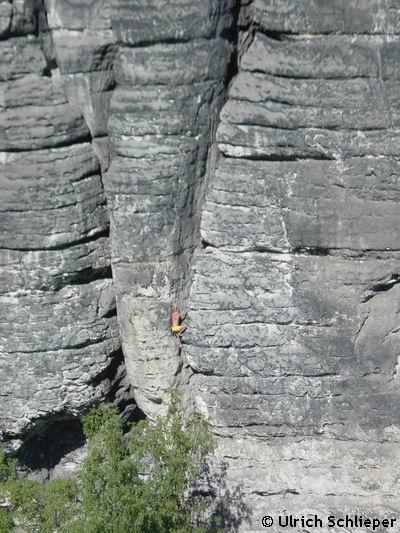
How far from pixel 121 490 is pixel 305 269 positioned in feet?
11.5

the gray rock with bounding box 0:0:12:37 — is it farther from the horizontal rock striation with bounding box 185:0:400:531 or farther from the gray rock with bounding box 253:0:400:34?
the gray rock with bounding box 253:0:400:34

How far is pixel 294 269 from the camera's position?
7867 millimetres

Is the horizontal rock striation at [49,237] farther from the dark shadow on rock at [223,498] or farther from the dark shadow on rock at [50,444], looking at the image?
the dark shadow on rock at [223,498]

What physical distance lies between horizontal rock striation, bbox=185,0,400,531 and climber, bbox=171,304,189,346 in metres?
0.14

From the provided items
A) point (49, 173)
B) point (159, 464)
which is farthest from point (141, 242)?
point (159, 464)

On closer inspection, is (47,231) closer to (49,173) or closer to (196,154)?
(49,173)

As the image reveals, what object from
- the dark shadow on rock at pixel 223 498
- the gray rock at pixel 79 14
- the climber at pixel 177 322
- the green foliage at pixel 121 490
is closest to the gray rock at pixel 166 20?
the gray rock at pixel 79 14

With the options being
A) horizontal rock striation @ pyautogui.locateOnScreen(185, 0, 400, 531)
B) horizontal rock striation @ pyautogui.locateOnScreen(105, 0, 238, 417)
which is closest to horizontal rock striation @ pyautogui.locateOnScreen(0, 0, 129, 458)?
horizontal rock striation @ pyautogui.locateOnScreen(105, 0, 238, 417)

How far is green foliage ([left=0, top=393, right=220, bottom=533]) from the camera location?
287 inches

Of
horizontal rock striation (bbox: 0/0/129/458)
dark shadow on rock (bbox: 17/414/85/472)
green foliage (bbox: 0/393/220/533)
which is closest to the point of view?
horizontal rock striation (bbox: 0/0/129/458)

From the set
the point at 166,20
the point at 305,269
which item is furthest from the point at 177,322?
the point at 166,20

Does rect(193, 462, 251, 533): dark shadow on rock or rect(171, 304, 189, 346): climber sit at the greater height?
rect(171, 304, 189, 346): climber

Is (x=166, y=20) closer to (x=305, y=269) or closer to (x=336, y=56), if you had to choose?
(x=336, y=56)

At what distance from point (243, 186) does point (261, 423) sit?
3429mm
